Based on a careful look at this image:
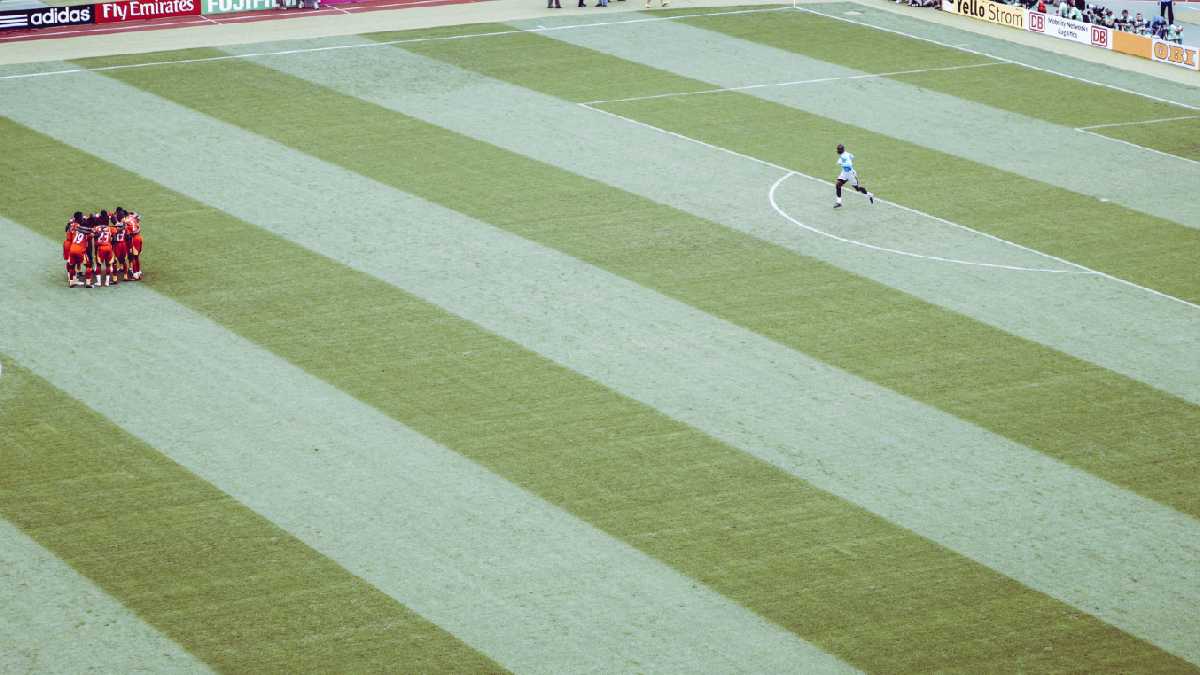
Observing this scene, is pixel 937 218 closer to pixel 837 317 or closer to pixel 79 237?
pixel 837 317

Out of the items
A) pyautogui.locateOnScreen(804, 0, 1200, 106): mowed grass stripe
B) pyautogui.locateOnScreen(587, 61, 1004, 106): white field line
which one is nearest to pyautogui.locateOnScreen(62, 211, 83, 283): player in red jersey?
pyautogui.locateOnScreen(587, 61, 1004, 106): white field line

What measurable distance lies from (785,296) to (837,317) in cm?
152

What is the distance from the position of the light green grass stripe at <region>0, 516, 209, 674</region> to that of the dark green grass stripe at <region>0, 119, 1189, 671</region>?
260 inches

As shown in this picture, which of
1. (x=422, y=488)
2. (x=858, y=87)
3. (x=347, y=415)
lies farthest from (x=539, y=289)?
(x=858, y=87)

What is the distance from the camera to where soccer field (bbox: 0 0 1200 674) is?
23656 millimetres

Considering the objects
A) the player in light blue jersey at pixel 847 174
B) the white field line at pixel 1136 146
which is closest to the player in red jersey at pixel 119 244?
the player in light blue jersey at pixel 847 174

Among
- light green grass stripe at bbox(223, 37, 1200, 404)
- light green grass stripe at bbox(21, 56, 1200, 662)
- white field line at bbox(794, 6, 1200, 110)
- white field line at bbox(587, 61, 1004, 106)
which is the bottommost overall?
light green grass stripe at bbox(21, 56, 1200, 662)

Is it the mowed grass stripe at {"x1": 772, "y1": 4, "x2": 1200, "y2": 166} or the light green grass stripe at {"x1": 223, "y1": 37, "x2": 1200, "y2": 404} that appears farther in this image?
the mowed grass stripe at {"x1": 772, "y1": 4, "x2": 1200, "y2": 166}

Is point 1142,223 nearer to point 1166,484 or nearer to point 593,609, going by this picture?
point 1166,484

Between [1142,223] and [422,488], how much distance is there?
21.0 m

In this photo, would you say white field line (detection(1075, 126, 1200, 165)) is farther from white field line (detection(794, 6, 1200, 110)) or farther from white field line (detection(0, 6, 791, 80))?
white field line (detection(0, 6, 791, 80))

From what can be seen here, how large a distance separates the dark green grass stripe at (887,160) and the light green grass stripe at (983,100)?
41.4 inches

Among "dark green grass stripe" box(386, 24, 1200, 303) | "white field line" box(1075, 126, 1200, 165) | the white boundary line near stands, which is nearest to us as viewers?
"dark green grass stripe" box(386, 24, 1200, 303)

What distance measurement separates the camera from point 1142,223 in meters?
40.9
